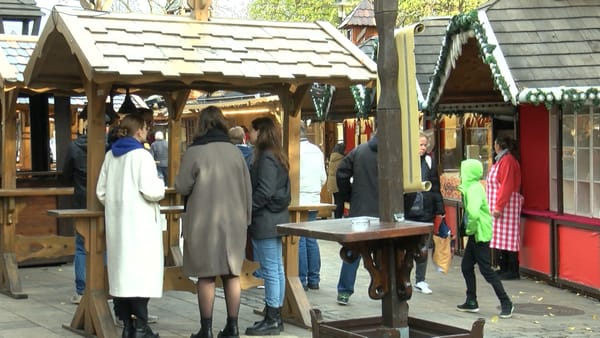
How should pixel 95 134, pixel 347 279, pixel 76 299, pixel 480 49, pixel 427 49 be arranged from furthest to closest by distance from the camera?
pixel 427 49 < pixel 480 49 < pixel 76 299 < pixel 347 279 < pixel 95 134

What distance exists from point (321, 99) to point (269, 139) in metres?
8.77

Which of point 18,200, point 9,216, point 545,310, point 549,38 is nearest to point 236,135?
point 18,200

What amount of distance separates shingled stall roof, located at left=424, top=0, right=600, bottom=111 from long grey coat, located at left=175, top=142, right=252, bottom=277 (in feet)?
12.2

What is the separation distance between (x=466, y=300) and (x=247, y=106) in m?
15.5

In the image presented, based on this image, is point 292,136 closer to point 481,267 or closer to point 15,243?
point 481,267

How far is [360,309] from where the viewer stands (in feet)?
31.4

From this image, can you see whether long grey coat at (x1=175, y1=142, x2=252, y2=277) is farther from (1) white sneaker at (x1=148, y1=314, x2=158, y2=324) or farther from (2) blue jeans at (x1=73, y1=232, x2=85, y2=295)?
(2) blue jeans at (x1=73, y1=232, x2=85, y2=295)

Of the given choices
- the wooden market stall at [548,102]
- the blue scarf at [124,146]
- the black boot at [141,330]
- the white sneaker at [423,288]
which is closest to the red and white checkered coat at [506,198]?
the wooden market stall at [548,102]

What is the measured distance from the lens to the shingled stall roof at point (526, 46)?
34.1 feet

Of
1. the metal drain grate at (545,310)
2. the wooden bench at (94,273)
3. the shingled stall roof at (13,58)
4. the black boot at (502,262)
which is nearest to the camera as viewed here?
the wooden bench at (94,273)

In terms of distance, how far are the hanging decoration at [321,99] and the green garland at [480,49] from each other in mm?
4601

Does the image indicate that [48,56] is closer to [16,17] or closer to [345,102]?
[16,17]

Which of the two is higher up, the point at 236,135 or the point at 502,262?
the point at 236,135

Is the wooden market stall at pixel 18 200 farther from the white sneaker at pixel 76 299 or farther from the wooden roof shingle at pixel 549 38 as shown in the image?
the wooden roof shingle at pixel 549 38
